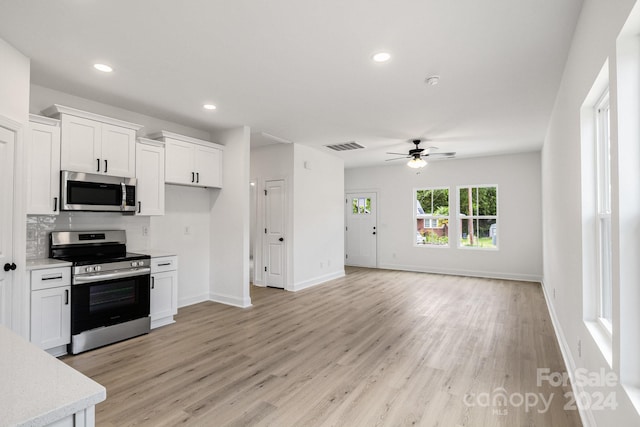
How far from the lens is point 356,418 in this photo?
2217 mm

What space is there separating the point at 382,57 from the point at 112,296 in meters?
3.59

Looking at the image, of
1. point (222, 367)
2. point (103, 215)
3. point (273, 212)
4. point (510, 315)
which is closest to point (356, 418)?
point (222, 367)

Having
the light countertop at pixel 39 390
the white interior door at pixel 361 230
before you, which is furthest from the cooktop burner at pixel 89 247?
the white interior door at pixel 361 230

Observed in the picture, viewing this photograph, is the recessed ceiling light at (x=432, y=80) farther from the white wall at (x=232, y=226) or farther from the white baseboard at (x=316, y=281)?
the white baseboard at (x=316, y=281)

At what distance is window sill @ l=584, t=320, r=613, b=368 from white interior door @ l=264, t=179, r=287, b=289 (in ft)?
15.1

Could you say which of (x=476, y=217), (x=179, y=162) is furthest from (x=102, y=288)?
(x=476, y=217)

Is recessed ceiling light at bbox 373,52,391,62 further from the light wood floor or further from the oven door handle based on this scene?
the oven door handle

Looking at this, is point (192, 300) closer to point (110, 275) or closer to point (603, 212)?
point (110, 275)

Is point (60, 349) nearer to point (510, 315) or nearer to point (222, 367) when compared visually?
point (222, 367)

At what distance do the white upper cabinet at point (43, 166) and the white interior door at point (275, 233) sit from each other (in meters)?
3.39

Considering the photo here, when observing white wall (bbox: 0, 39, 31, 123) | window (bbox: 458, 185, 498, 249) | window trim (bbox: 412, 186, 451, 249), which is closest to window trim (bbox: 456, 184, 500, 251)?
window (bbox: 458, 185, 498, 249)

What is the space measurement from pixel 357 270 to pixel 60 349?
242 inches

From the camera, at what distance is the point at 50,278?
3.09 m

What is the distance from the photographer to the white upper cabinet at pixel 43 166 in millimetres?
3109
